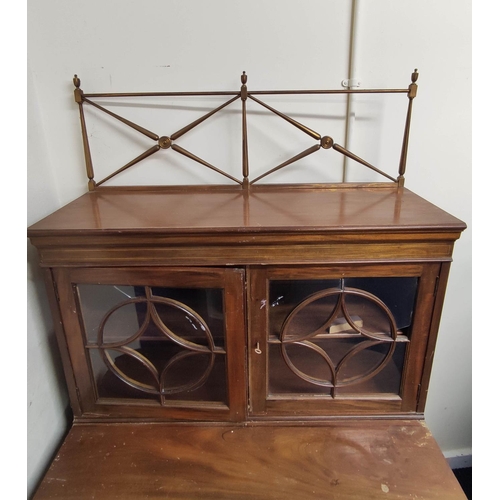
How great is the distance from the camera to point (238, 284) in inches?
29.7

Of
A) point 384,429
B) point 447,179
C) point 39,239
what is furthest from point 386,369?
point 39,239

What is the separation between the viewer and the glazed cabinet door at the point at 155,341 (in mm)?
770

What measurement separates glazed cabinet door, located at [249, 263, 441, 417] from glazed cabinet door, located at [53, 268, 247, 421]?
0.20 ft

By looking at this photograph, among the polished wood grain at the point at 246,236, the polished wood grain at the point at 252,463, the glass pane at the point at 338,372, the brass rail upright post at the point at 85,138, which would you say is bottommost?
the polished wood grain at the point at 252,463

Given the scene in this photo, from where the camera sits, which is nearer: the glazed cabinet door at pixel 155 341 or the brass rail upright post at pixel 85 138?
the glazed cabinet door at pixel 155 341

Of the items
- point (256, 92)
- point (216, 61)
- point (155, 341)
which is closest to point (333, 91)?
point (256, 92)

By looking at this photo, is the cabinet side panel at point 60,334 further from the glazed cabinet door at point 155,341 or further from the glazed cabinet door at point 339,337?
the glazed cabinet door at point 339,337

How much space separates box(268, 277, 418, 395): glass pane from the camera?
0.78 metres

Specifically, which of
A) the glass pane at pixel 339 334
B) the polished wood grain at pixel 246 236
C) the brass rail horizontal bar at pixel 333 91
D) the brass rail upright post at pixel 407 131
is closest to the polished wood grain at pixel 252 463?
the glass pane at pixel 339 334

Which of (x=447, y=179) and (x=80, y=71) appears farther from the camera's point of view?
Answer: (x=447, y=179)

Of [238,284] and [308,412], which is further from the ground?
[238,284]

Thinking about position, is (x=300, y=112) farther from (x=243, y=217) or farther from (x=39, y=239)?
(x=39, y=239)

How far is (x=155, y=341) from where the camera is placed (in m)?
0.83
